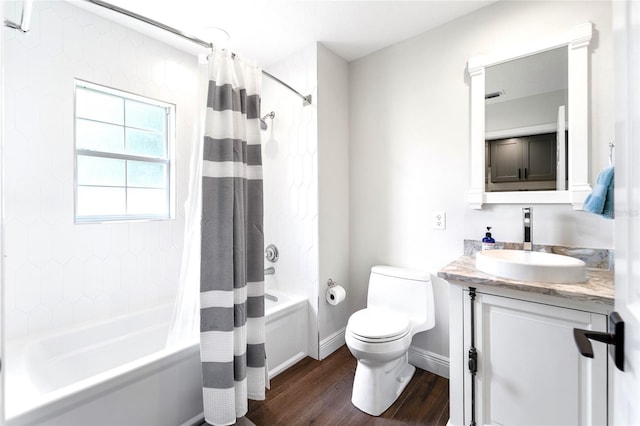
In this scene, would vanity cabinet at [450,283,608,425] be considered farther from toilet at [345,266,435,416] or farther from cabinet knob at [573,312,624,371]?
cabinet knob at [573,312,624,371]

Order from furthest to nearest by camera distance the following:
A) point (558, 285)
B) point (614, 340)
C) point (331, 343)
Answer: point (331, 343)
point (558, 285)
point (614, 340)

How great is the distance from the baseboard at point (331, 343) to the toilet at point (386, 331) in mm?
423

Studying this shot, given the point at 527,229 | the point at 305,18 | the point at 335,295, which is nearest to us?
the point at 527,229

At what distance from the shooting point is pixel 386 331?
5.19 feet

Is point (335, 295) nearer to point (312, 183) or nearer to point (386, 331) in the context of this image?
point (386, 331)

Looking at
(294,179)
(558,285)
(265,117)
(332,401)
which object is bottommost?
(332,401)

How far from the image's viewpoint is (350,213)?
2.41m

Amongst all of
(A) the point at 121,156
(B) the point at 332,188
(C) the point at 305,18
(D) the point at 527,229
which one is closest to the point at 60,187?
(A) the point at 121,156

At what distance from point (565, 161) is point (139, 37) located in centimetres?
288

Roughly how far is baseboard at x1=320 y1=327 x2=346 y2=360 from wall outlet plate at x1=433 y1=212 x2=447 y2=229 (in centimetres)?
116

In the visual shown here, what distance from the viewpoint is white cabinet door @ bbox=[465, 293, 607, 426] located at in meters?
1.06

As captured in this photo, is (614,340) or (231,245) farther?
(231,245)

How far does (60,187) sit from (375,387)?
2227 millimetres

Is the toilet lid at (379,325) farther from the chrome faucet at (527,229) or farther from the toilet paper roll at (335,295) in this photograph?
the chrome faucet at (527,229)
